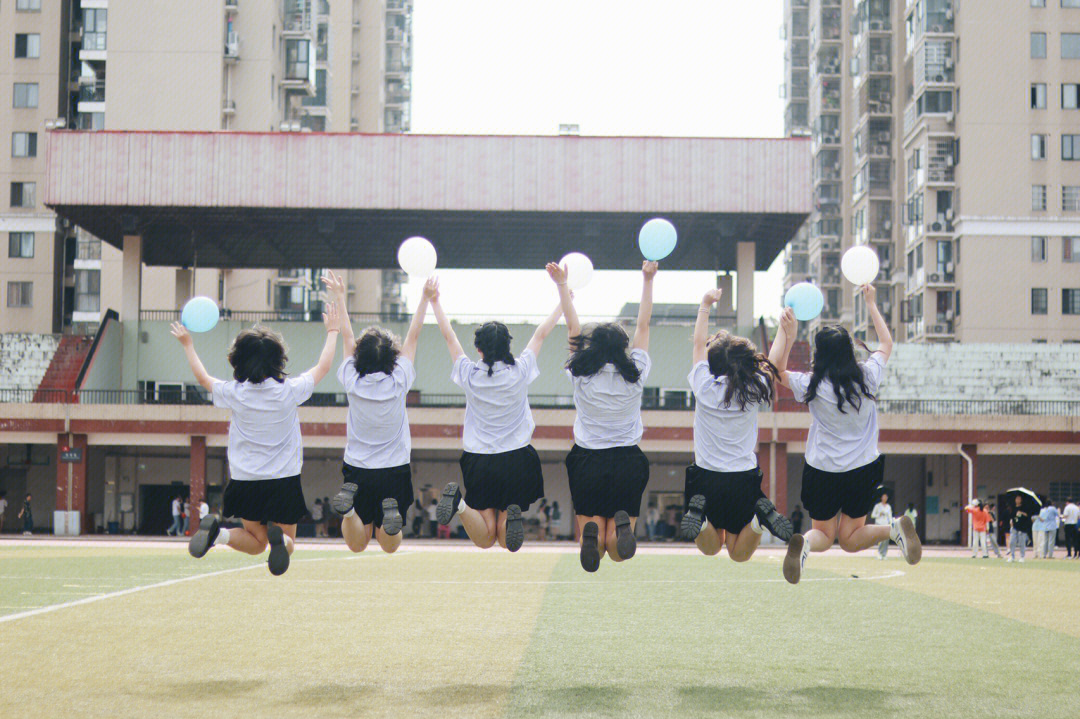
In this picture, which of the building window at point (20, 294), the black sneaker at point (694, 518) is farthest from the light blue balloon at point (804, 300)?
the building window at point (20, 294)

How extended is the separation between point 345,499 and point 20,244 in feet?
210

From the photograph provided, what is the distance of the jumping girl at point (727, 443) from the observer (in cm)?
1104

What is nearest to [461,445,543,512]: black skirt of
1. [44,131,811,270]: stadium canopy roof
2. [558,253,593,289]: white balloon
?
[558,253,593,289]: white balloon

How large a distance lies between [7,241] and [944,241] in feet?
167

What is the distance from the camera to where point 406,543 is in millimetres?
43594

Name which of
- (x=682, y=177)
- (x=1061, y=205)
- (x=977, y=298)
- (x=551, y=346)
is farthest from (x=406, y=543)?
(x=1061, y=205)

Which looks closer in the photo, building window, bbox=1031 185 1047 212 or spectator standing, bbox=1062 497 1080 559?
spectator standing, bbox=1062 497 1080 559

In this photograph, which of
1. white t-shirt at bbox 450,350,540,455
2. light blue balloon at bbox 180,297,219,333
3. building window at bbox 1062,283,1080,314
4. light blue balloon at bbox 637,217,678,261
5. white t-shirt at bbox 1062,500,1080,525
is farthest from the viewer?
building window at bbox 1062,283,1080,314

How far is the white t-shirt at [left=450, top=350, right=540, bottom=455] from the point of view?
11.3 meters

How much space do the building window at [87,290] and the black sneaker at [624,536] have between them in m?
62.4

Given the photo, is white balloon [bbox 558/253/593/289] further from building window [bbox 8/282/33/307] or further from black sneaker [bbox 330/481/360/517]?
building window [bbox 8/282/33/307]

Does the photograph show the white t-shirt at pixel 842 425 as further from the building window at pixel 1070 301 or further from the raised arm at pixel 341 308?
the building window at pixel 1070 301

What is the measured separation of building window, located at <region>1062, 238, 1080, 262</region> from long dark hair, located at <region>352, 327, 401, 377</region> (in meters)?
57.9

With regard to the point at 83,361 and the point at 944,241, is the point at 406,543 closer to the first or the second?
the point at 83,361
